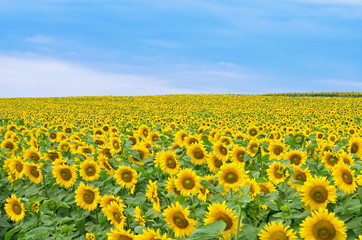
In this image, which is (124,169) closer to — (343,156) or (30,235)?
(30,235)

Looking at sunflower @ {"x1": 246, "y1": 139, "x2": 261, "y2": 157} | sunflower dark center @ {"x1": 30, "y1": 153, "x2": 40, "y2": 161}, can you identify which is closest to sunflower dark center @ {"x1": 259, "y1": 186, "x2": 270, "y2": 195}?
sunflower @ {"x1": 246, "y1": 139, "x2": 261, "y2": 157}

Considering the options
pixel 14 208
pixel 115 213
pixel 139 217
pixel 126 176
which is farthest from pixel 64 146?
pixel 139 217

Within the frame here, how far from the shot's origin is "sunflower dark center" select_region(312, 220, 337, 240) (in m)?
2.71

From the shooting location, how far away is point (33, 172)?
5.80 meters

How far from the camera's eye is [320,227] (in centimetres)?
272

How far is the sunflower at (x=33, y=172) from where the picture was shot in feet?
18.7

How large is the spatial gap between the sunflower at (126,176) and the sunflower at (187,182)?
3.58ft

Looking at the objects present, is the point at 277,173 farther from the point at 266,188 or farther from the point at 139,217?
the point at 139,217

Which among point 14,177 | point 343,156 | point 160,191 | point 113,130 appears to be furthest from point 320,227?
point 113,130

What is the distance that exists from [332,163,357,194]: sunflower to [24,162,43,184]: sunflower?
4.14 m

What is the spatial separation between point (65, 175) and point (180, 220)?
9.10 ft

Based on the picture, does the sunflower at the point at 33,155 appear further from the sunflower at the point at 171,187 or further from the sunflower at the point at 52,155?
the sunflower at the point at 171,187

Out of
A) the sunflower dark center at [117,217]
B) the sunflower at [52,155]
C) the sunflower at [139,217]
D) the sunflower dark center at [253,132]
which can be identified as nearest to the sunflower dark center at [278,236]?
the sunflower at [139,217]

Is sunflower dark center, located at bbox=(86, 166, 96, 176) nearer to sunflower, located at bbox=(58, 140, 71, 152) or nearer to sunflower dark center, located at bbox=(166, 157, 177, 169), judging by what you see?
sunflower dark center, located at bbox=(166, 157, 177, 169)
